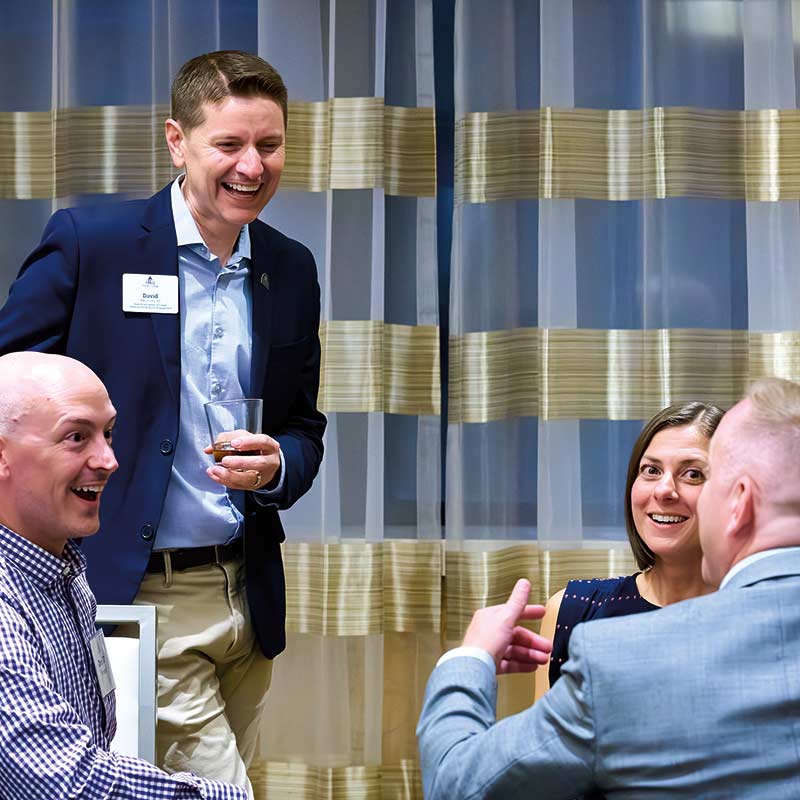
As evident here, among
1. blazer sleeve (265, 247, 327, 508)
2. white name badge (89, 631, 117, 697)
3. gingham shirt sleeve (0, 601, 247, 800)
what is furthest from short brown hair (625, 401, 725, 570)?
gingham shirt sleeve (0, 601, 247, 800)

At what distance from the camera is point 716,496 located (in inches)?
50.6

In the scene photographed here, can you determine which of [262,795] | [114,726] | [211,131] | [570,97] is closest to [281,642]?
[114,726]

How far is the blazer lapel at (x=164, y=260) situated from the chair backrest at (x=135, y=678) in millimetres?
395

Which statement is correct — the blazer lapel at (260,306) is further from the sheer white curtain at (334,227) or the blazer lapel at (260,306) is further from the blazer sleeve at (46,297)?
the sheer white curtain at (334,227)

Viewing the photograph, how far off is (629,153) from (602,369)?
597 millimetres

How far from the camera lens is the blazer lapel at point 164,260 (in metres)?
2.12

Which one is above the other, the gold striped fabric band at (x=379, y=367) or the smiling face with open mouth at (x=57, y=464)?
the gold striped fabric band at (x=379, y=367)

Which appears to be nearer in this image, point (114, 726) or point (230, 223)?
point (114, 726)

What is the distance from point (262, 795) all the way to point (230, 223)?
69.5 inches

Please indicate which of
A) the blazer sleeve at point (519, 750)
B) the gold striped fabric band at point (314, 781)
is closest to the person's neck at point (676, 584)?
the blazer sleeve at point (519, 750)

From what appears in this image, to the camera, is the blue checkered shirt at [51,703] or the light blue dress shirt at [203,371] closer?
the blue checkered shirt at [51,703]

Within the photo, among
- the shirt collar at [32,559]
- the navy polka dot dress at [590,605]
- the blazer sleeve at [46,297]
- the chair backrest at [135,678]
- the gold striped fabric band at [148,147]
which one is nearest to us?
the shirt collar at [32,559]

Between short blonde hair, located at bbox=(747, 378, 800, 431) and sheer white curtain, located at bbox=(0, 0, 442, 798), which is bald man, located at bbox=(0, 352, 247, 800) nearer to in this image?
short blonde hair, located at bbox=(747, 378, 800, 431)

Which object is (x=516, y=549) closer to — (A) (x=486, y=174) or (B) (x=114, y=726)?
(A) (x=486, y=174)
